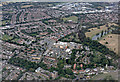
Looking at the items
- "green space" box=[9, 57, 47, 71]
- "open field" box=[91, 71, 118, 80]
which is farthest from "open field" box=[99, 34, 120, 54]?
"green space" box=[9, 57, 47, 71]

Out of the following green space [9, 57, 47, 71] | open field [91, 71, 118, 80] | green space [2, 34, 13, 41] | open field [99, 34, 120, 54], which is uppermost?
green space [2, 34, 13, 41]

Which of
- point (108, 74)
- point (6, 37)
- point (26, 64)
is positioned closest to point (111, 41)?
point (108, 74)

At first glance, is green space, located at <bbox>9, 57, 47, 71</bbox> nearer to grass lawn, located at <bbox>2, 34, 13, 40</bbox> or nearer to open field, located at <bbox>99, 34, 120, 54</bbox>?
grass lawn, located at <bbox>2, 34, 13, 40</bbox>

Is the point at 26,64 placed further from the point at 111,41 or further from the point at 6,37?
the point at 111,41

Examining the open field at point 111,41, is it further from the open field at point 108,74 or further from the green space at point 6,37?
the green space at point 6,37

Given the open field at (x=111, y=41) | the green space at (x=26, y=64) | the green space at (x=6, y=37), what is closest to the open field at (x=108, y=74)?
the open field at (x=111, y=41)

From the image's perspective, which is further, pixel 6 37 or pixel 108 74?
pixel 6 37

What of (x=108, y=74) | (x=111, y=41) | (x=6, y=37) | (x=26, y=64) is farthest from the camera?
(x=6, y=37)

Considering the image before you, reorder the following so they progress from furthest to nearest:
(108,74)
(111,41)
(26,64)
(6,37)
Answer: (6,37) < (111,41) < (26,64) < (108,74)

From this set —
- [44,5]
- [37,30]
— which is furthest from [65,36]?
[44,5]
